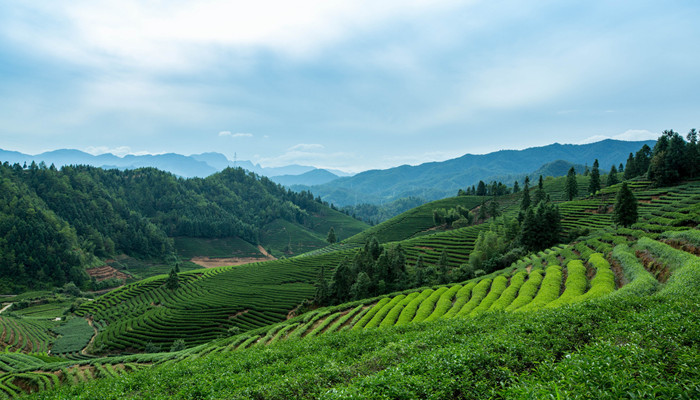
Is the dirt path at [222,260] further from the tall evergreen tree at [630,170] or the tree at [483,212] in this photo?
the tall evergreen tree at [630,170]

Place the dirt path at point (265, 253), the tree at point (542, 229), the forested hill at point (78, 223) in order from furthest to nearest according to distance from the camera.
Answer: the dirt path at point (265, 253), the forested hill at point (78, 223), the tree at point (542, 229)

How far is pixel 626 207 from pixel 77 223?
197 meters

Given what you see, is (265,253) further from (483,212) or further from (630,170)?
(630,170)

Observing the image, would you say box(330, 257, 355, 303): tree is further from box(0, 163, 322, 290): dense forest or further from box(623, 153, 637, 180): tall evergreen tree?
box(0, 163, 322, 290): dense forest

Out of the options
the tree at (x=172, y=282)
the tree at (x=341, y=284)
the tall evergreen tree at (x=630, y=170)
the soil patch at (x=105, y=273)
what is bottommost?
the soil patch at (x=105, y=273)

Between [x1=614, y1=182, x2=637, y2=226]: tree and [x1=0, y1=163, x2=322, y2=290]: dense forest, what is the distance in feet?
508

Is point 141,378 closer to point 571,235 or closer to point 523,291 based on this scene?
point 523,291

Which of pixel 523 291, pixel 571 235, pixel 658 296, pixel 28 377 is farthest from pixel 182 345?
pixel 571 235

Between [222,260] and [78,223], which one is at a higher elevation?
[78,223]

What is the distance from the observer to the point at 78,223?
472 ft

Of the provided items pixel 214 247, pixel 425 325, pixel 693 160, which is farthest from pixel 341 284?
pixel 214 247

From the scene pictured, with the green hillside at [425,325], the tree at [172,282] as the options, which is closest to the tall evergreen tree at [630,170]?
the green hillside at [425,325]

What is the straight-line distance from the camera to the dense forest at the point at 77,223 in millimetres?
110188

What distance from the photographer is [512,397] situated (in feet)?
19.5
